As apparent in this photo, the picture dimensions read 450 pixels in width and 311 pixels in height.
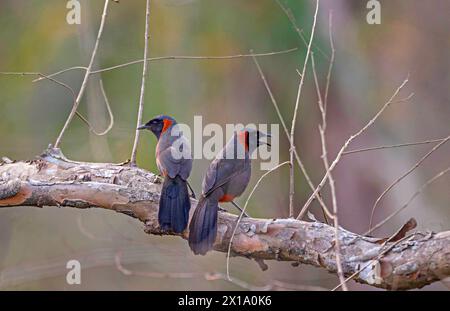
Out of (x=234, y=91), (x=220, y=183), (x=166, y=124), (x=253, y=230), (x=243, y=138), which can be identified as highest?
(x=234, y=91)

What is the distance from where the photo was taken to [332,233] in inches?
121

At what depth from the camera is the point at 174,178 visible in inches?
136

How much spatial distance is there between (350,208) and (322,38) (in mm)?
→ 2027

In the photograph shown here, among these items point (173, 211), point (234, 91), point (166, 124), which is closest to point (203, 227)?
point (173, 211)

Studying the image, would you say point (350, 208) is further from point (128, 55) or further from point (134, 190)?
point (134, 190)

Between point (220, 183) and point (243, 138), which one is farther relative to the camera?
point (243, 138)

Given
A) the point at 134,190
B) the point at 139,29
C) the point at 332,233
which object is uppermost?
the point at 139,29

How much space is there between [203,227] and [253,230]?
0.23 m

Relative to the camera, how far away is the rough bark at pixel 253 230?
2738mm

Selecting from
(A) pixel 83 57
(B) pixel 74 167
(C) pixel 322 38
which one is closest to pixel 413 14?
(C) pixel 322 38

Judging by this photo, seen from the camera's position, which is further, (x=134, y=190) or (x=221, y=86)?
(x=221, y=86)

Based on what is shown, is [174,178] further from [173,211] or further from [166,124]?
[166,124]

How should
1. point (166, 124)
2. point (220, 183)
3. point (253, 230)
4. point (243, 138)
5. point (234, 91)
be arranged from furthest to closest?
point (234, 91) < point (166, 124) < point (243, 138) < point (220, 183) < point (253, 230)
